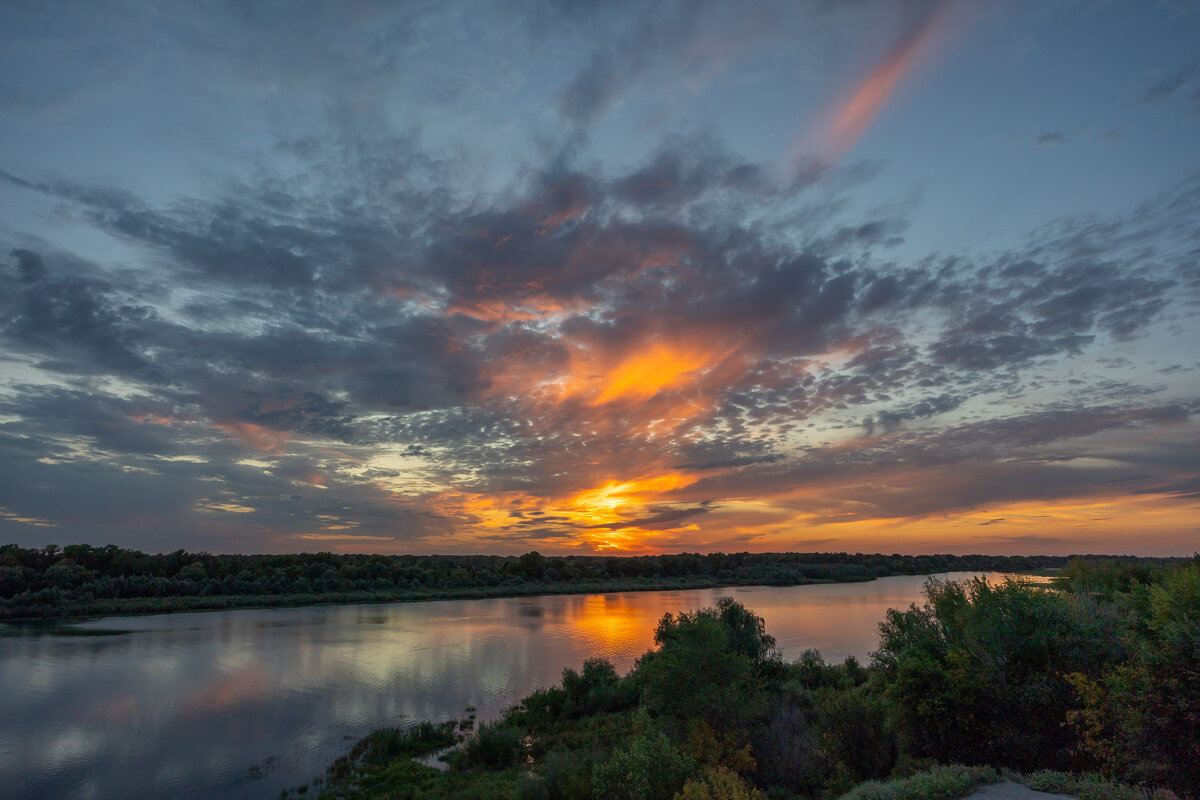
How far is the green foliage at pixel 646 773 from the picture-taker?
9.39 meters

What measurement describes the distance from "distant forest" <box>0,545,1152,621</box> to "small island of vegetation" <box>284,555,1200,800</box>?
58.2 meters

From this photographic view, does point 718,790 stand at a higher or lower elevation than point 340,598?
higher

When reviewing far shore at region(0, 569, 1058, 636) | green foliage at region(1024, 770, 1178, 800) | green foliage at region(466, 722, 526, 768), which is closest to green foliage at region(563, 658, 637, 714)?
green foliage at region(466, 722, 526, 768)

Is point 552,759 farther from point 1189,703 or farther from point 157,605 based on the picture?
point 157,605

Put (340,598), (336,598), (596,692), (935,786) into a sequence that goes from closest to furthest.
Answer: (935,786) → (596,692) → (336,598) → (340,598)

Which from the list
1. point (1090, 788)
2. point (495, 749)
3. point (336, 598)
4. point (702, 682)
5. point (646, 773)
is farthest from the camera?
point (336, 598)

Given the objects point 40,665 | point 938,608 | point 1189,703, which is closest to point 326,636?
point 40,665

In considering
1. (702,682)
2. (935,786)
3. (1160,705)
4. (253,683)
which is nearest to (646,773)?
(935,786)

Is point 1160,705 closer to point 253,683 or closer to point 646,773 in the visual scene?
point 646,773

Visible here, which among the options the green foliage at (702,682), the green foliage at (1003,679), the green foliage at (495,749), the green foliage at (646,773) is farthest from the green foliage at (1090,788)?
the green foliage at (495,749)

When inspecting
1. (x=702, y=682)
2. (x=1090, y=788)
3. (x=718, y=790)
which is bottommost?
(x=702, y=682)

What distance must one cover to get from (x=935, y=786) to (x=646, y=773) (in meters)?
4.51

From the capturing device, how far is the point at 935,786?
9297mm

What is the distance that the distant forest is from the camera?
195 ft
